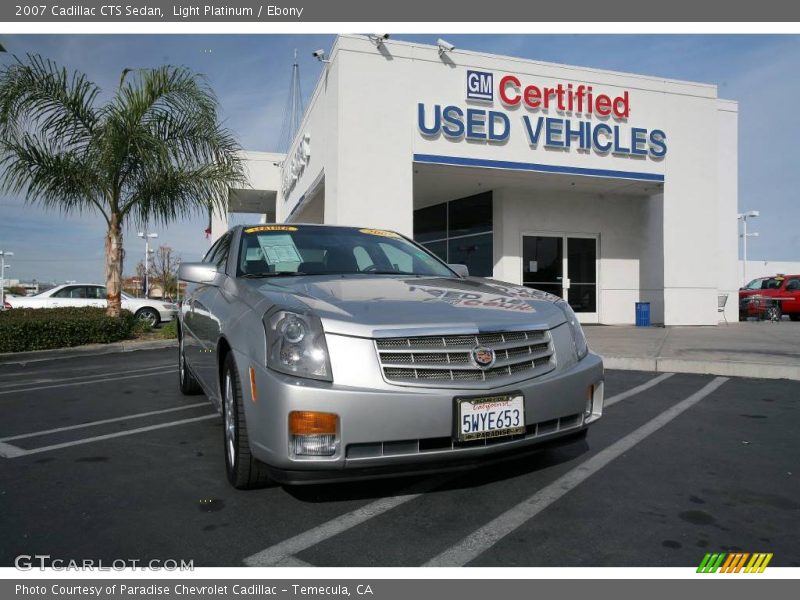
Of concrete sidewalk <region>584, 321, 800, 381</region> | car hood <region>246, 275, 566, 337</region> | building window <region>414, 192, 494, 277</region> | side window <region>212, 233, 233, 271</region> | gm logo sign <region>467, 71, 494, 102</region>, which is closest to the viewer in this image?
car hood <region>246, 275, 566, 337</region>

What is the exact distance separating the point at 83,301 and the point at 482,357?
17.8 metres

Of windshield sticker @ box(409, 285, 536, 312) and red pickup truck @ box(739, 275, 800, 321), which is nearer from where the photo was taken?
windshield sticker @ box(409, 285, 536, 312)

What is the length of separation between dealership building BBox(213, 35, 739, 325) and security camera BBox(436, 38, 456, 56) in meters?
0.03

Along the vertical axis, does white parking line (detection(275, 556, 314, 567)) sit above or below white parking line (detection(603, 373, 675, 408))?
below

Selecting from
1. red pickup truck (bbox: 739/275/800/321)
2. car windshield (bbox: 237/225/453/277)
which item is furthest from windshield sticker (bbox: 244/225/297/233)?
red pickup truck (bbox: 739/275/800/321)

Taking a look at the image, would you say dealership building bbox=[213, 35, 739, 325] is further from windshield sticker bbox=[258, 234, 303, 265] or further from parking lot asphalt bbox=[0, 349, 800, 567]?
parking lot asphalt bbox=[0, 349, 800, 567]

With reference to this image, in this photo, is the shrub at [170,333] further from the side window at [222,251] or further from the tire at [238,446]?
the tire at [238,446]

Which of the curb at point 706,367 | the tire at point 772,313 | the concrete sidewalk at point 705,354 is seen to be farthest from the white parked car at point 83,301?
the tire at point 772,313

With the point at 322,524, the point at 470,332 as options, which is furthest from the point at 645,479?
the point at 322,524

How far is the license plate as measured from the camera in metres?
2.66

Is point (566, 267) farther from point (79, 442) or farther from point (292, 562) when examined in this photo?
point (292, 562)

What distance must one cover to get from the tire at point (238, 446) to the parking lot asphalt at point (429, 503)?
0.10m

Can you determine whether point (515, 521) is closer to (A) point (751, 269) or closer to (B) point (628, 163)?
(B) point (628, 163)

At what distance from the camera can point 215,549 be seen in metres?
2.53
